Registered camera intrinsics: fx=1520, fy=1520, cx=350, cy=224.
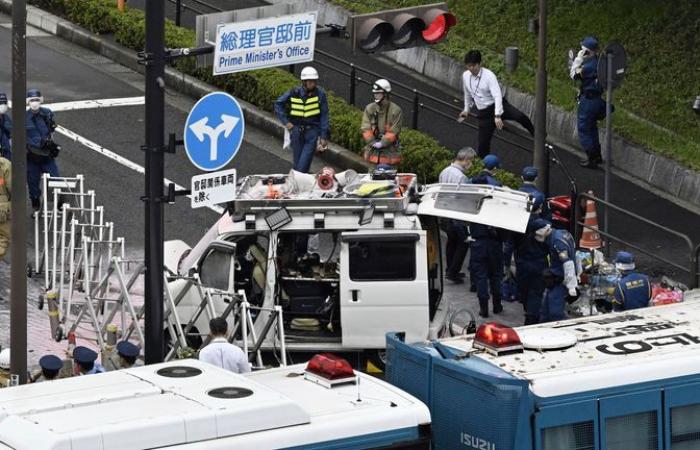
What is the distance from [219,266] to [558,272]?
372cm

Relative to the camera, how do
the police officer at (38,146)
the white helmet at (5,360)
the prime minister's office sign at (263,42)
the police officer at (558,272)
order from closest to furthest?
the prime minister's office sign at (263,42) → the white helmet at (5,360) → the police officer at (558,272) → the police officer at (38,146)

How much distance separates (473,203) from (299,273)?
1.95 m

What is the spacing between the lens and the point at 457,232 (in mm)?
18531

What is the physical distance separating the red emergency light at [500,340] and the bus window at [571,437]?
0.73 m

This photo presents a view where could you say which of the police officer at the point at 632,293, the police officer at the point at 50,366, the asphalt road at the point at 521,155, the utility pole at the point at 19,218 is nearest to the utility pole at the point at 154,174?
the police officer at the point at 50,366

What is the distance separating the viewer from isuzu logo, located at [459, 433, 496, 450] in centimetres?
991

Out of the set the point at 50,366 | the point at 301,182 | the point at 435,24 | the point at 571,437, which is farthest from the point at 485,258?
the point at 571,437

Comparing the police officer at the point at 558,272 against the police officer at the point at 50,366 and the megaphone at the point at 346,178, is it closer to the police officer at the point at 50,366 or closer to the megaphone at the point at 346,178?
the megaphone at the point at 346,178

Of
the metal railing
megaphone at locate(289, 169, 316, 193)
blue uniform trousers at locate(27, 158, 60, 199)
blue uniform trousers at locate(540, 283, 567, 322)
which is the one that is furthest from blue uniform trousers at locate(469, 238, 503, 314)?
blue uniform trousers at locate(27, 158, 60, 199)

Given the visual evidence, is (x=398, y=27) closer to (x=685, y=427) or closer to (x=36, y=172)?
(x=685, y=427)

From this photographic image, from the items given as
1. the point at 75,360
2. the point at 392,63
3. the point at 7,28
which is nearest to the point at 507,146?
the point at 392,63

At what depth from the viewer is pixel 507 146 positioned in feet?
77.4

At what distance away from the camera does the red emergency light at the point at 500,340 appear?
10422mm

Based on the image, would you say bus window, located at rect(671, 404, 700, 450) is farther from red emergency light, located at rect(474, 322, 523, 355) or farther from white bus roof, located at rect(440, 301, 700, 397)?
red emergency light, located at rect(474, 322, 523, 355)
